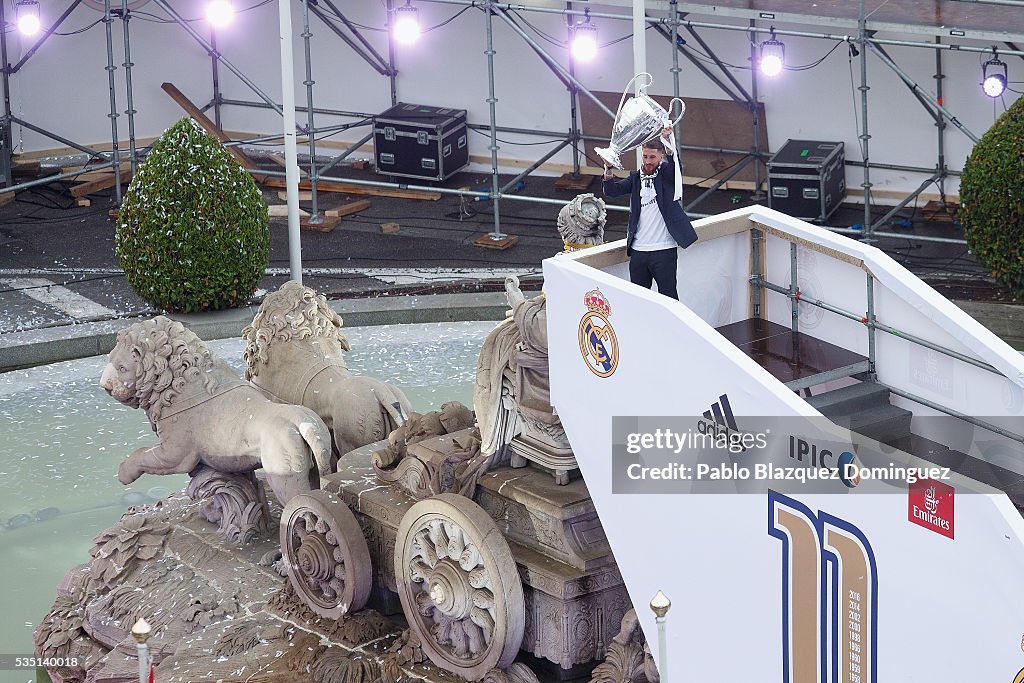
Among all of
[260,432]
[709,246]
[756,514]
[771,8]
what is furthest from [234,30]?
[756,514]

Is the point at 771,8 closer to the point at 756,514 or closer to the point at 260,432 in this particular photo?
the point at 260,432

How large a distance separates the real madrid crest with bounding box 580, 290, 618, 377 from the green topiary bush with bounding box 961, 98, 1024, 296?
6256 millimetres

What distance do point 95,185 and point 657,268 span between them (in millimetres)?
12973

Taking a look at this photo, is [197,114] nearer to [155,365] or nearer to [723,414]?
[155,365]

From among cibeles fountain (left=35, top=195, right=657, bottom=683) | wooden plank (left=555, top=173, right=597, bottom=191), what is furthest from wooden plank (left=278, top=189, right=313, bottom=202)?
cibeles fountain (left=35, top=195, right=657, bottom=683)

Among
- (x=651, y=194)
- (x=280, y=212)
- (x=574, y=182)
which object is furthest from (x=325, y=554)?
(x=574, y=182)

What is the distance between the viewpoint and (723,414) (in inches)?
250

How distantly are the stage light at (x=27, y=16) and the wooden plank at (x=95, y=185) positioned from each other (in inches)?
71.8

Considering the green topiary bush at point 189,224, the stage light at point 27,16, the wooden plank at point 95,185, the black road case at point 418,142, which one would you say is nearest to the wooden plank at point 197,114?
the wooden plank at point 95,185

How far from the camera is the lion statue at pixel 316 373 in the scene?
30.7 ft

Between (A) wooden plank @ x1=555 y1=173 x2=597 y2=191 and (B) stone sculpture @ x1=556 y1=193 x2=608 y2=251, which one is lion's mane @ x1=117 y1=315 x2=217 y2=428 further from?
(A) wooden plank @ x1=555 y1=173 x2=597 y2=191

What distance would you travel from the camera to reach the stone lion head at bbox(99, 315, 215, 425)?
8.97 metres

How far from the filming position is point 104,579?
9.12 metres

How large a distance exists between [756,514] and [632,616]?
1.06 m
